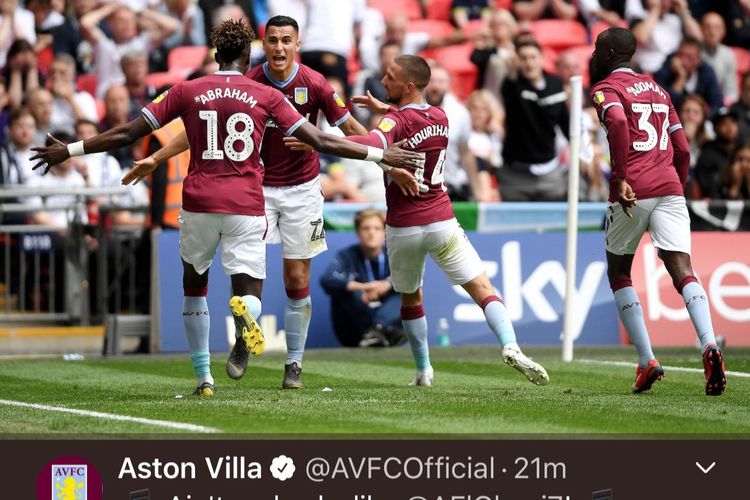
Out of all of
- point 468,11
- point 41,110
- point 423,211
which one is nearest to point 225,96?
point 423,211

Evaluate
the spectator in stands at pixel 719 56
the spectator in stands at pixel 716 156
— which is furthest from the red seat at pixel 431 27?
the spectator in stands at pixel 716 156

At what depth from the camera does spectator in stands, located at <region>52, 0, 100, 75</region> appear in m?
18.9

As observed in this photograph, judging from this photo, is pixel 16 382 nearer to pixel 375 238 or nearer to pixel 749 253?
pixel 375 238

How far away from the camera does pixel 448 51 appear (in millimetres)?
20500

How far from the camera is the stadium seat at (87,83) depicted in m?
18.9

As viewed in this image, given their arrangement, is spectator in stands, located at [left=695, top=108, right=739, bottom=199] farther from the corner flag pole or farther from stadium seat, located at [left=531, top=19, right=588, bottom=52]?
the corner flag pole

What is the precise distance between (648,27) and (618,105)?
38.1 feet

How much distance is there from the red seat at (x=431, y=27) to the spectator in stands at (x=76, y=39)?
4457mm

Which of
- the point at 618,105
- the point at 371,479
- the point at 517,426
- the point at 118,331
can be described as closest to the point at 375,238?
the point at 118,331

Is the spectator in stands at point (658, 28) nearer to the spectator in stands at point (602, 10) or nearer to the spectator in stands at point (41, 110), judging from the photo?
the spectator in stands at point (602, 10)

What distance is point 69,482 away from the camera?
683 cm

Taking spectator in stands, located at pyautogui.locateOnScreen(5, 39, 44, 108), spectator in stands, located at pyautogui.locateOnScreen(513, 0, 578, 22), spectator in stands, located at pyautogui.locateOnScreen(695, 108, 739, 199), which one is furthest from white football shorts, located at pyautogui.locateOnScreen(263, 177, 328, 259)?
spectator in stands, located at pyautogui.locateOnScreen(513, 0, 578, 22)

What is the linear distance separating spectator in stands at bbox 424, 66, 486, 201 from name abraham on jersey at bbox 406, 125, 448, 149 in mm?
7834

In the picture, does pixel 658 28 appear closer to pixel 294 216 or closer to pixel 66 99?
pixel 66 99
